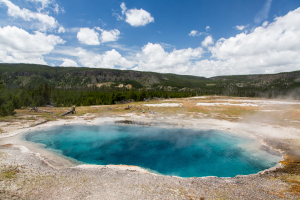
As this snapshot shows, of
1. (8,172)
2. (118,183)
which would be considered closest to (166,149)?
(118,183)

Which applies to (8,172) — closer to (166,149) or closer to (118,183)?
(118,183)

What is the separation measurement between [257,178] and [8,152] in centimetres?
2459

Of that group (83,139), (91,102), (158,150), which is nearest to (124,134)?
(83,139)

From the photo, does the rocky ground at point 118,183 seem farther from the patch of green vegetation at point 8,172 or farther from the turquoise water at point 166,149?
the turquoise water at point 166,149

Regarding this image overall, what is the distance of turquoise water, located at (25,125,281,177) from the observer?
15.5 meters

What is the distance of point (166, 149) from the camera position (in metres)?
20.2

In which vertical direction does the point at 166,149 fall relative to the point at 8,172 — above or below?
below

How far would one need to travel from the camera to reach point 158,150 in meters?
19.9

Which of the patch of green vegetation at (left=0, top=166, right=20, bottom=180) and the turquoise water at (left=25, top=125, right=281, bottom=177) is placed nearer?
the patch of green vegetation at (left=0, top=166, right=20, bottom=180)

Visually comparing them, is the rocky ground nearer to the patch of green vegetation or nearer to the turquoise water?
the patch of green vegetation

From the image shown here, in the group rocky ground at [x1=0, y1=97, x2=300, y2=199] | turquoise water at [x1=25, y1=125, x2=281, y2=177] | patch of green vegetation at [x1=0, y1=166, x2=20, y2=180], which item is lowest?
turquoise water at [x1=25, y1=125, x2=281, y2=177]

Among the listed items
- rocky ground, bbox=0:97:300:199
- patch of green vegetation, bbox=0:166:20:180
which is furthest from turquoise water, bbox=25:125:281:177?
patch of green vegetation, bbox=0:166:20:180

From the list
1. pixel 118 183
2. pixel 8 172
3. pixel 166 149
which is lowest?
pixel 166 149

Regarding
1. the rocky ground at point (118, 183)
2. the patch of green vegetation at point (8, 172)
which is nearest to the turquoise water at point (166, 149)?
the rocky ground at point (118, 183)
